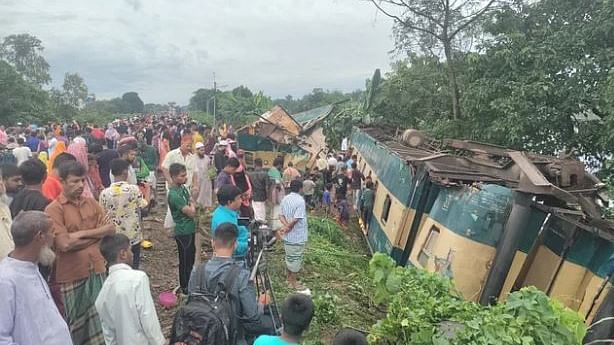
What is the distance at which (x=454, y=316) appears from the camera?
397 cm

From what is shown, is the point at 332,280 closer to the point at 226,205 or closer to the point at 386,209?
the point at 386,209

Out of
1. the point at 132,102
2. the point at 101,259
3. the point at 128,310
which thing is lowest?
the point at 132,102

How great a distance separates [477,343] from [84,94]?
77.9 m

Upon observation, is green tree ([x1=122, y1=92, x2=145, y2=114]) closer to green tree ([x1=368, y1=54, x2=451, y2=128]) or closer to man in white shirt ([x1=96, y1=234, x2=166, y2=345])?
green tree ([x1=368, y1=54, x2=451, y2=128])

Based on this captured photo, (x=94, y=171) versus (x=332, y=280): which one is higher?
(x=94, y=171)

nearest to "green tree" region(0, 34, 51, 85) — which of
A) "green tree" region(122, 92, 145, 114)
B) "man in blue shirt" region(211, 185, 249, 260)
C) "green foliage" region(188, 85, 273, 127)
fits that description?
"green foliage" region(188, 85, 273, 127)

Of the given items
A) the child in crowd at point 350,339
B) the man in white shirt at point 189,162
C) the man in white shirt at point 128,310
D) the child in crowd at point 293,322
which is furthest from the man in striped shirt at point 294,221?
the child in crowd at point 350,339

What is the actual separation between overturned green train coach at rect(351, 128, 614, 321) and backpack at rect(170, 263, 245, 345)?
3373 millimetres

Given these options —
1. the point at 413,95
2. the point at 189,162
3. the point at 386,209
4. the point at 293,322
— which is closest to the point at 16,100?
the point at 413,95

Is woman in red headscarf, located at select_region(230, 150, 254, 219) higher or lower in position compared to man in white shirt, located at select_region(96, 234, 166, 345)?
lower

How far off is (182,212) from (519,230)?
3823 mm

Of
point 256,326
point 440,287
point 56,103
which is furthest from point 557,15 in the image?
point 56,103

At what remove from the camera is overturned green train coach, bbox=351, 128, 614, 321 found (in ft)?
16.9

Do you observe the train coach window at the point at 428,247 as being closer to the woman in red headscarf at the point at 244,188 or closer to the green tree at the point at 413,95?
the woman in red headscarf at the point at 244,188
